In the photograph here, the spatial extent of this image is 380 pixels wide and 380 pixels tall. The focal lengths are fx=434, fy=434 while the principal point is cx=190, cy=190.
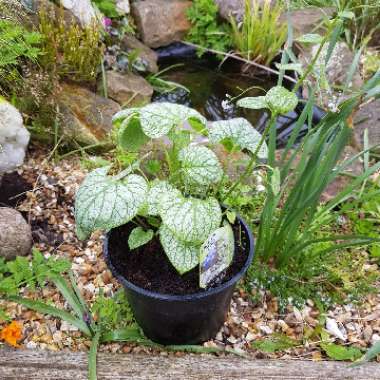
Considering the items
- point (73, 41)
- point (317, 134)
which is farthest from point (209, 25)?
point (317, 134)

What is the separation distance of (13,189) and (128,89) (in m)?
1.14

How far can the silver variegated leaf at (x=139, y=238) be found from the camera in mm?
1396

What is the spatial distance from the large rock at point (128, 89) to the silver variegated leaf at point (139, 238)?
1.53 m

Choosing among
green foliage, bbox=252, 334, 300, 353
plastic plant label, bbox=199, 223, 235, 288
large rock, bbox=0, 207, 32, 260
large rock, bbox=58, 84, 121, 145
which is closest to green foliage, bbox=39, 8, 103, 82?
large rock, bbox=58, 84, 121, 145

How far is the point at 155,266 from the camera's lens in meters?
1.54

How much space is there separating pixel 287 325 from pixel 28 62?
1865 millimetres

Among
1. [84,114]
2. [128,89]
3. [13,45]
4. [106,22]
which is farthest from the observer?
[106,22]

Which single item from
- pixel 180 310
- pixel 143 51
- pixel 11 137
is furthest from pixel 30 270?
pixel 143 51

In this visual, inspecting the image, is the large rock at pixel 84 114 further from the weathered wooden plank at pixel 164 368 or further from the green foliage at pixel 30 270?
the weathered wooden plank at pixel 164 368

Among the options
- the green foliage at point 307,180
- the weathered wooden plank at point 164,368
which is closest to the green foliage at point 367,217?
the green foliage at point 307,180

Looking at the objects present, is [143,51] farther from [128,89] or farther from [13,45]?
[13,45]

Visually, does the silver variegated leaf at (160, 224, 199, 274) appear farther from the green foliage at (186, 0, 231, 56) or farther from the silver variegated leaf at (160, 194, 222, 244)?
the green foliage at (186, 0, 231, 56)

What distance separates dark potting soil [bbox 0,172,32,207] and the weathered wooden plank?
2.52ft

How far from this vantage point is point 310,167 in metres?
1.51
